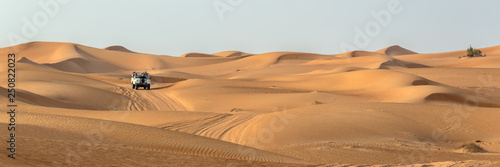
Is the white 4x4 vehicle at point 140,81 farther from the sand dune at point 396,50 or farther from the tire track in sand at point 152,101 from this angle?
the sand dune at point 396,50

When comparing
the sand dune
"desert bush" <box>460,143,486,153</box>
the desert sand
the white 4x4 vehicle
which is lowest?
"desert bush" <box>460,143,486,153</box>

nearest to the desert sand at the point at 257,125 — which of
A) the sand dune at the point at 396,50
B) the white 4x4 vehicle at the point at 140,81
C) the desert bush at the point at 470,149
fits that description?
the desert bush at the point at 470,149

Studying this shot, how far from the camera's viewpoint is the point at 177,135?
13953mm

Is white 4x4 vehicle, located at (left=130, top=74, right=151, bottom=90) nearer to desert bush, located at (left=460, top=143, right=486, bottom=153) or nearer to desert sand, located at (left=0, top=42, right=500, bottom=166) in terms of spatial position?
desert sand, located at (left=0, top=42, right=500, bottom=166)

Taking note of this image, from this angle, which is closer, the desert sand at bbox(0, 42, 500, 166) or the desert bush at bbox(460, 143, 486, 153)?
the desert sand at bbox(0, 42, 500, 166)

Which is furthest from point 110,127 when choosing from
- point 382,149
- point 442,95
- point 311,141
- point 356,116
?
point 442,95

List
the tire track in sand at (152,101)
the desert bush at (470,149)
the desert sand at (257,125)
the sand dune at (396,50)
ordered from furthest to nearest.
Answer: the sand dune at (396,50) < the tire track in sand at (152,101) < the desert bush at (470,149) < the desert sand at (257,125)

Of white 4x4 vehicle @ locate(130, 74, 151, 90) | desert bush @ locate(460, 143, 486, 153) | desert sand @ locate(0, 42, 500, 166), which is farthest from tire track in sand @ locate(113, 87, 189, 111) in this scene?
desert bush @ locate(460, 143, 486, 153)

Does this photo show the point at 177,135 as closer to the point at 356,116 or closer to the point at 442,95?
the point at 356,116

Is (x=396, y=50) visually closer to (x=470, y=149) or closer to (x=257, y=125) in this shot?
(x=257, y=125)

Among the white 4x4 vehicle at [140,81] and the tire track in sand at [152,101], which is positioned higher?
the white 4x4 vehicle at [140,81]

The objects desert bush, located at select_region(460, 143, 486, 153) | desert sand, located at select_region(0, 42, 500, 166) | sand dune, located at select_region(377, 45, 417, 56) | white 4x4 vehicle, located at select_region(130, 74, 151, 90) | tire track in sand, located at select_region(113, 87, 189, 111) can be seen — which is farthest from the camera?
sand dune, located at select_region(377, 45, 417, 56)

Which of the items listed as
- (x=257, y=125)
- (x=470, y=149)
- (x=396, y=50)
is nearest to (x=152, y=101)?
(x=257, y=125)

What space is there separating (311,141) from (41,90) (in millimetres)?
18114
